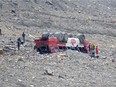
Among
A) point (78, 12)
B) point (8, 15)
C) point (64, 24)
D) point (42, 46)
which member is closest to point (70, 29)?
point (64, 24)

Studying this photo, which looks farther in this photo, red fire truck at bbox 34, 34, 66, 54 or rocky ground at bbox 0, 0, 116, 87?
red fire truck at bbox 34, 34, 66, 54

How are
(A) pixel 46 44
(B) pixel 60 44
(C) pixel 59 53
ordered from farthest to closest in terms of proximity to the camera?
(B) pixel 60 44 → (A) pixel 46 44 → (C) pixel 59 53

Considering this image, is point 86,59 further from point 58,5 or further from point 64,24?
point 58,5

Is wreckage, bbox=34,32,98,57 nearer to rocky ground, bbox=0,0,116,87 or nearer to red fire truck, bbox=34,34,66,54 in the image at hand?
red fire truck, bbox=34,34,66,54

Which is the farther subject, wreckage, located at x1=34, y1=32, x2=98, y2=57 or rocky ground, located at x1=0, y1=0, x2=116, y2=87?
wreckage, located at x1=34, y1=32, x2=98, y2=57

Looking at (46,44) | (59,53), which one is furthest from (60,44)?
(59,53)

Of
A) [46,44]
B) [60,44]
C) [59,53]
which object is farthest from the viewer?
[60,44]

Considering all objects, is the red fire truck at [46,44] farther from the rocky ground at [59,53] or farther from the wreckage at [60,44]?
the rocky ground at [59,53]

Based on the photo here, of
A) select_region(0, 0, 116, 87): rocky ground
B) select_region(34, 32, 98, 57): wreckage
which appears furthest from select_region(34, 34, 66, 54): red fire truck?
select_region(0, 0, 116, 87): rocky ground

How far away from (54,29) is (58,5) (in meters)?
9.14

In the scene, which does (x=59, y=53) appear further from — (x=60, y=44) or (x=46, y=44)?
(x=60, y=44)

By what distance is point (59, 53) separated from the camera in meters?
23.1

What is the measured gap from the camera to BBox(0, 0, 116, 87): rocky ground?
1652 centimetres

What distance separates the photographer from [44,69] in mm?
18062
